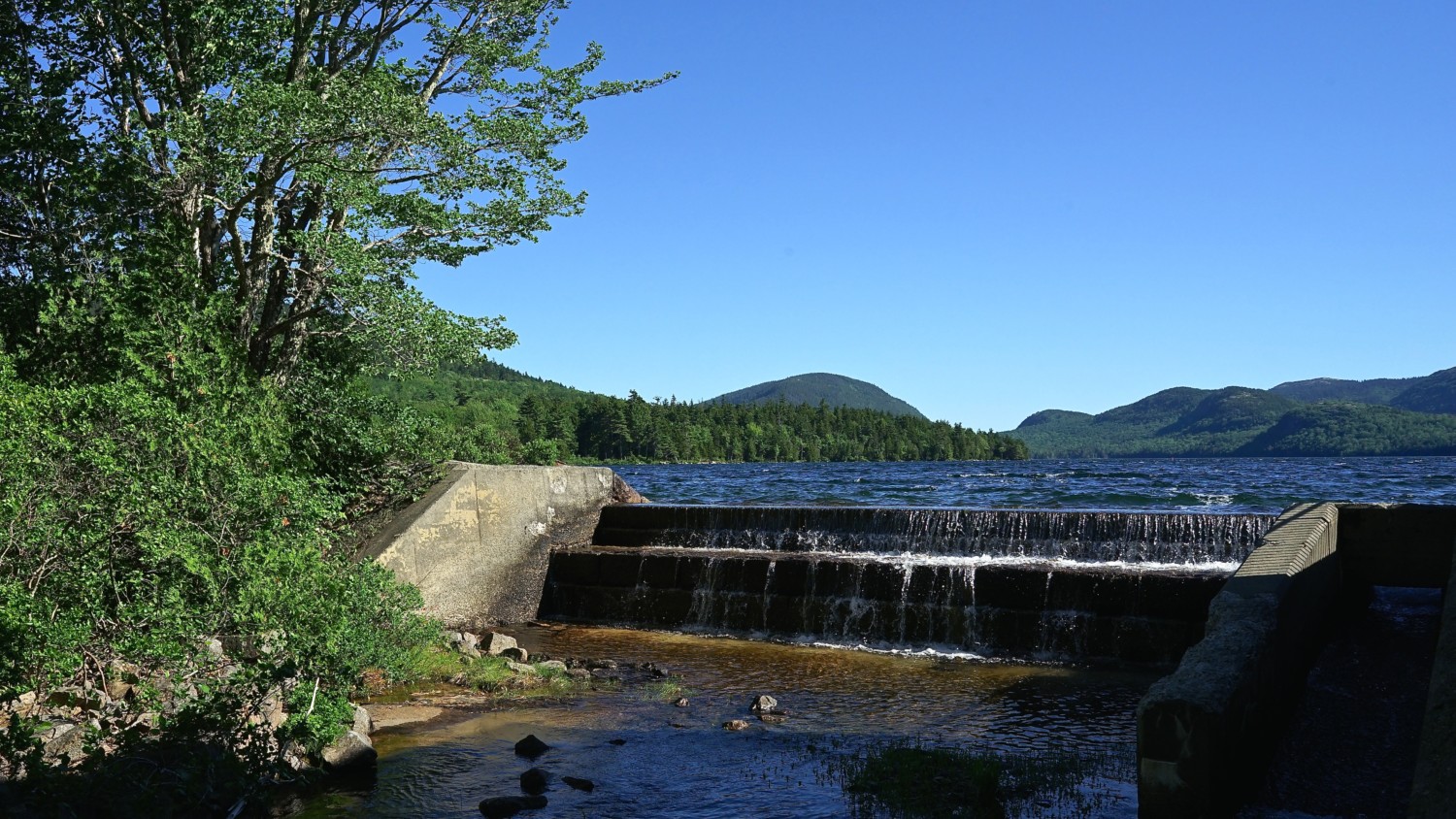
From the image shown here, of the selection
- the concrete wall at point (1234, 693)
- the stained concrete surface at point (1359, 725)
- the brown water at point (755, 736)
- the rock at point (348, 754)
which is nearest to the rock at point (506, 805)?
the brown water at point (755, 736)

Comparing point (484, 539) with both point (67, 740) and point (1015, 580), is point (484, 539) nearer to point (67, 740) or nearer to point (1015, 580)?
point (1015, 580)

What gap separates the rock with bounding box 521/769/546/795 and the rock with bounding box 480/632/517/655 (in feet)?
16.6

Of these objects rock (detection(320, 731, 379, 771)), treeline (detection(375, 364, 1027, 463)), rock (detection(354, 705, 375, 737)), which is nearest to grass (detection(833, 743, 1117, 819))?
rock (detection(320, 731, 379, 771))

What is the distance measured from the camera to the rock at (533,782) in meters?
7.32

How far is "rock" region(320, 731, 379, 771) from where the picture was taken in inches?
→ 305

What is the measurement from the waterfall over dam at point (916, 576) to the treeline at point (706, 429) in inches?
3183

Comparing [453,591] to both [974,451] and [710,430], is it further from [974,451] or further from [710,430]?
[974,451]

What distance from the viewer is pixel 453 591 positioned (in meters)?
14.6

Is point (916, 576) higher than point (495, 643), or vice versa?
point (916, 576)

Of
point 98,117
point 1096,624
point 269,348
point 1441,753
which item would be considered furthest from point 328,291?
point 1441,753

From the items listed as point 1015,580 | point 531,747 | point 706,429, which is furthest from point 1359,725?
point 706,429

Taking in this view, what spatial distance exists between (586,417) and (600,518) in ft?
378

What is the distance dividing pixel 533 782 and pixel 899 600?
7383mm

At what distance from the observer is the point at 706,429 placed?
14212cm
